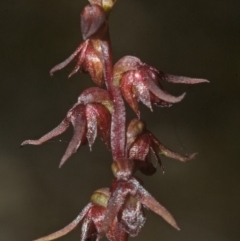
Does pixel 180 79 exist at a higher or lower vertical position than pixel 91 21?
lower

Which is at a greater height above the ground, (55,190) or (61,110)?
(61,110)

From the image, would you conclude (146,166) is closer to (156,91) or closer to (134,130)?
(134,130)

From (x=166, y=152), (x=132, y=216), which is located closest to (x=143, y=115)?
(x=166, y=152)

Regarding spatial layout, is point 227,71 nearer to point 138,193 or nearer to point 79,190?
point 79,190

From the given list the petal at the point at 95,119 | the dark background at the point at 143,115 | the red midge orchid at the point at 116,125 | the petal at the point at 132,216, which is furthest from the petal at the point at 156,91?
the dark background at the point at 143,115

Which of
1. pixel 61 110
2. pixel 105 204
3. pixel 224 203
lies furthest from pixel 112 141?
pixel 224 203

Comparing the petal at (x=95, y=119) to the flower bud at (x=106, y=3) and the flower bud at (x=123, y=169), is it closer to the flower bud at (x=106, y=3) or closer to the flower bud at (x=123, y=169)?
the flower bud at (x=123, y=169)
